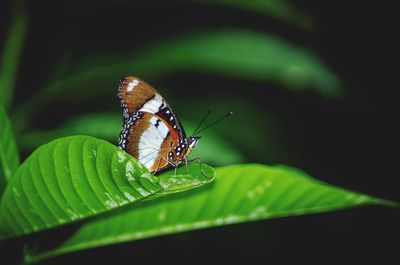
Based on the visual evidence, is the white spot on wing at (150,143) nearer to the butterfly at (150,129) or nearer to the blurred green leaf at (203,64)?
the butterfly at (150,129)

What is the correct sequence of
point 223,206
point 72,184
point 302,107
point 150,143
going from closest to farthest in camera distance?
point 72,184
point 223,206
point 150,143
point 302,107

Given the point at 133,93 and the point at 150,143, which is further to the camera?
the point at 150,143

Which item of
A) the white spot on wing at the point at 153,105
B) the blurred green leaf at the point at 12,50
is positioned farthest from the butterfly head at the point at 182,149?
the blurred green leaf at the point at 12,50

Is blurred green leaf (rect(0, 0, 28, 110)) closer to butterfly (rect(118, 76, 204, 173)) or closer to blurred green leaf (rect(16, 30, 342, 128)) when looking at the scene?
blurred green leaf (rect(16, 30, 342, 128))

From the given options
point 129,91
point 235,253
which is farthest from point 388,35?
point 129,91

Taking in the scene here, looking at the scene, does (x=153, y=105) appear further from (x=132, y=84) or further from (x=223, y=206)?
(x=223, y=206)

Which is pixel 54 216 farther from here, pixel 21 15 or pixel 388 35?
pixel 388 35

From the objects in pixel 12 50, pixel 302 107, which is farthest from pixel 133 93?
pixel 302 107
